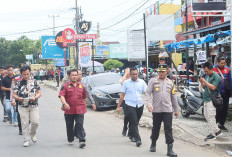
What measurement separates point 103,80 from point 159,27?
495cm

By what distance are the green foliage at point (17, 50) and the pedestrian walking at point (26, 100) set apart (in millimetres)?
80629

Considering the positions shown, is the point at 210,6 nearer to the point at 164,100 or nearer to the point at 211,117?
the point at 211,117

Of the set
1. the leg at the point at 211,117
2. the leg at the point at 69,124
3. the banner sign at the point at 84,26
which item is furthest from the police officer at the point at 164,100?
the banner sign at the point at 84,26

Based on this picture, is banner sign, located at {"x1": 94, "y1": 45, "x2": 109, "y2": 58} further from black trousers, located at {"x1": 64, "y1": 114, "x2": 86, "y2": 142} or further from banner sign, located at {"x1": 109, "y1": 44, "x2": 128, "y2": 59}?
black trousers, located at {"x1": 64, "y1": 114, "x2": 86, "y2": 142}

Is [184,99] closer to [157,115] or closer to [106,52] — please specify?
[157,115]

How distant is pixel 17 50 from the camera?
3629 inches

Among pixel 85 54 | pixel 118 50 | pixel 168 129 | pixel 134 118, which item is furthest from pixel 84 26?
pixel 168 129

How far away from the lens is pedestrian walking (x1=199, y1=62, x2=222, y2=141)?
7.46 m

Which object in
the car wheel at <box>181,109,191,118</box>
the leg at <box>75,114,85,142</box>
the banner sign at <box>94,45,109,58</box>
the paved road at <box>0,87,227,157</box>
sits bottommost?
the paved road at <box>0,87,227,157</box>

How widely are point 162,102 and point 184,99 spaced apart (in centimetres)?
489

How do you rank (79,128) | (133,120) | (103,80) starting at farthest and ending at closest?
(103,80) < (133,120) < (79,128)

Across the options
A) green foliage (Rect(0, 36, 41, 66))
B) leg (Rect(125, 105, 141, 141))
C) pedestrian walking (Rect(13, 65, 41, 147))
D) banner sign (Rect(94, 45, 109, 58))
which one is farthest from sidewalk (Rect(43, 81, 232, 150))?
green foliage (Rect(0, 36, 41, 66))

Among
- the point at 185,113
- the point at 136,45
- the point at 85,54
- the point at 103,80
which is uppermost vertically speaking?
the point at 136,45

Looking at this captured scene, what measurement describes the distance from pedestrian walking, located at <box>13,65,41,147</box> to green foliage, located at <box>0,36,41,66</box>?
8063 cm
